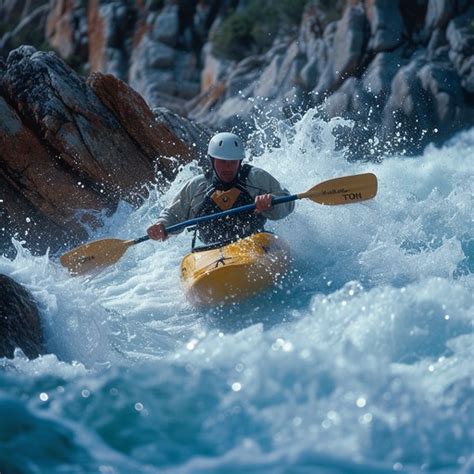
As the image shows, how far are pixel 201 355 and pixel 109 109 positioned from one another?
5.23 meters

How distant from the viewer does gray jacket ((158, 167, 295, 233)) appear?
21.5 ft

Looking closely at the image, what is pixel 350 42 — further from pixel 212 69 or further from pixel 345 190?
pixel 345 190

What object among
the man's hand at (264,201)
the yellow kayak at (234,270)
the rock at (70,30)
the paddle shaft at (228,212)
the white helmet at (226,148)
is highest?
the rock at (70,30)

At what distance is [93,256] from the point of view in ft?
22.2

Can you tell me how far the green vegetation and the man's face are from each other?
1424 cm

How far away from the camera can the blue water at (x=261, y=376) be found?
11.6 feet

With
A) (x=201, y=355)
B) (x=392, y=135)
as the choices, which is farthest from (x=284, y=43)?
(x=201, y=355)

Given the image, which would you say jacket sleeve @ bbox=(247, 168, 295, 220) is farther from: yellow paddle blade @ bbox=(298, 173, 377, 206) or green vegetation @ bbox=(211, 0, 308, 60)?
green vegetation @ bbox=(211, 0, 308, 60)

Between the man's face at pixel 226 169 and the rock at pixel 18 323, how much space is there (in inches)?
75.7

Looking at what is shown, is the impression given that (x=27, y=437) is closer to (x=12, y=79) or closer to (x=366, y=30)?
(x=12, y=79)

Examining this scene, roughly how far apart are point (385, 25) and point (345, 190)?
401 inches

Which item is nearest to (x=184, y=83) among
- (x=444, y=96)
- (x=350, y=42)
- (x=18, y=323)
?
(x=350, y=42)

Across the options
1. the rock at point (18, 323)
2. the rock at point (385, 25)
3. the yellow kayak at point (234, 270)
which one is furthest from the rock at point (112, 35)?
the rock at point (18, 323)

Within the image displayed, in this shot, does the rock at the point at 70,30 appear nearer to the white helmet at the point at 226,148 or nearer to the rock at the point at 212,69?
the rock at the point at 212,69
